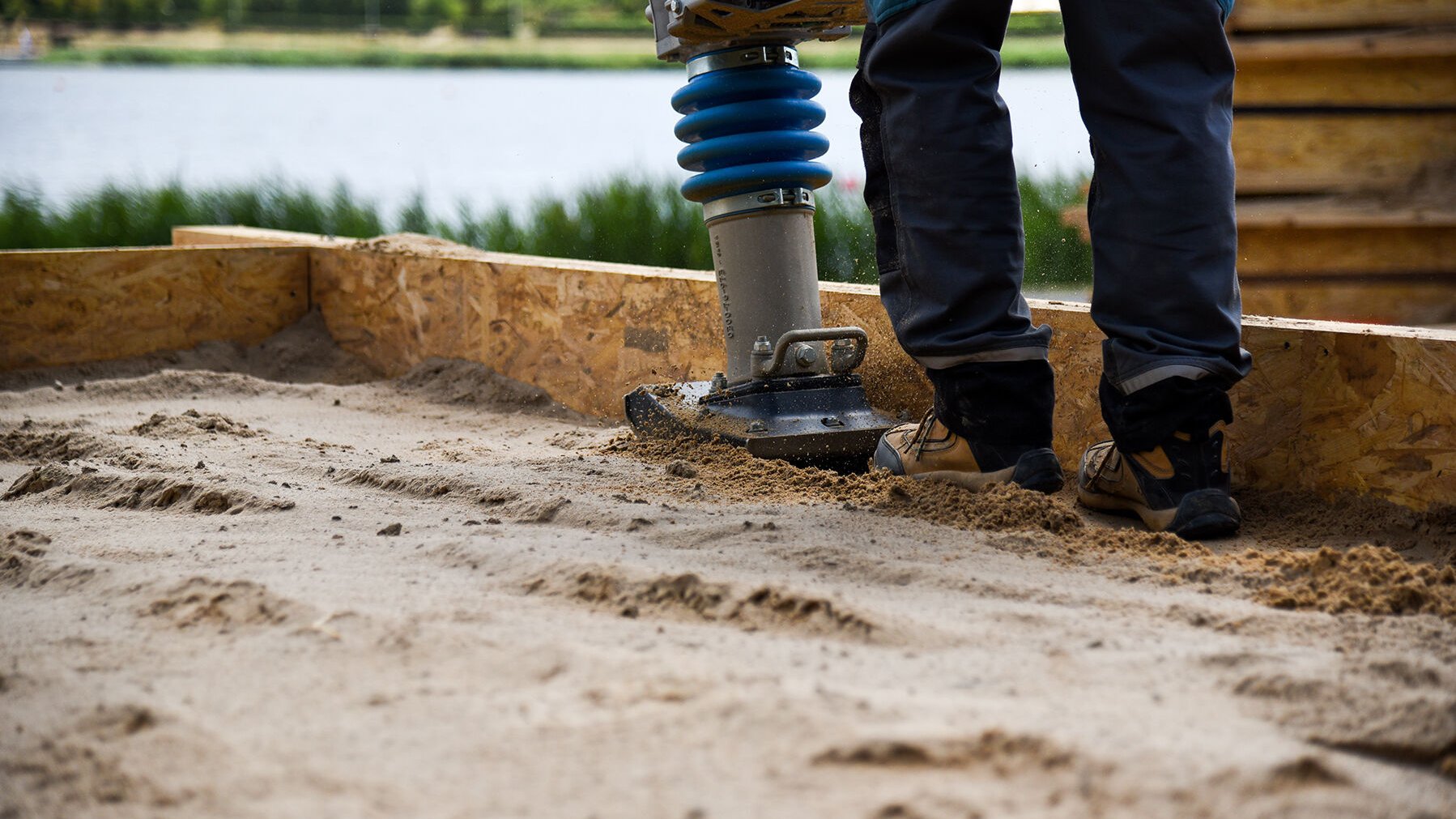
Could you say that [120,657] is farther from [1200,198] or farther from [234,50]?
[234,50]

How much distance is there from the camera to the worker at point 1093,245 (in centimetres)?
144

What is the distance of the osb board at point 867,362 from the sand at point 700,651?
0.09 m

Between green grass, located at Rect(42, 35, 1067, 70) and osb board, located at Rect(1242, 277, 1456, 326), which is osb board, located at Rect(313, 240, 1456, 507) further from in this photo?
green grass, located at Rect(42, 35, 1067, 70)

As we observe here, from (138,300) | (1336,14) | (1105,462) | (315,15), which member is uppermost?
(315,15)

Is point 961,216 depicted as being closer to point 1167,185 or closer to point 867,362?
point 1167,185

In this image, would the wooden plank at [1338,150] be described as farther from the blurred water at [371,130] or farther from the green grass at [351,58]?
the green grass at [351,58]

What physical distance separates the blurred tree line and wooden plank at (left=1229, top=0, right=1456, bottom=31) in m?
10.6

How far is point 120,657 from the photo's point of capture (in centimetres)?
105

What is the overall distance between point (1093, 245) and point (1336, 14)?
259 cm

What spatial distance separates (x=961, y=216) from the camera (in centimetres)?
159

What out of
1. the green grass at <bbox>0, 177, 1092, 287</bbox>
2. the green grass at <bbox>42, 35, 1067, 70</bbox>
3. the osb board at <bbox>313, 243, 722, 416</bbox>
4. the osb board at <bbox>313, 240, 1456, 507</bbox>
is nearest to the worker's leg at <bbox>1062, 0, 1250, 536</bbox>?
the osb board at <bbox>313, 240, 1456, 507</bbox>

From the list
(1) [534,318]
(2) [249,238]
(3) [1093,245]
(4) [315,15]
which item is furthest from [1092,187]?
(4) [315,15]

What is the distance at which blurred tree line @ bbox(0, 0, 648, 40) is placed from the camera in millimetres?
14938

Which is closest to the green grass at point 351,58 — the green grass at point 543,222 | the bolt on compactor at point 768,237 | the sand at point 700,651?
the green grass at point 543,222
